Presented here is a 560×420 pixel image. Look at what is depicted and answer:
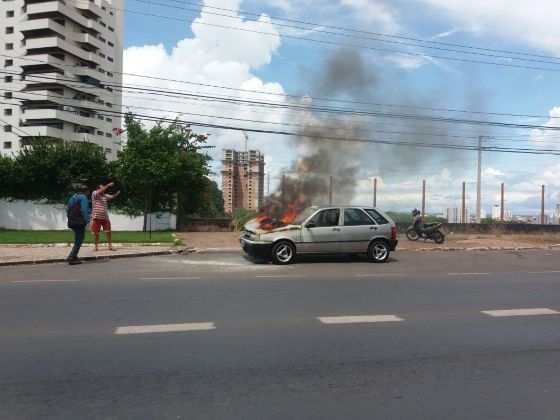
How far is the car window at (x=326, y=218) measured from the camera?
1233 cm

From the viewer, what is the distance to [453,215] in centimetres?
2434

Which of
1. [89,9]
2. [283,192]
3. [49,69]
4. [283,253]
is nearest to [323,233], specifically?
[283,253]

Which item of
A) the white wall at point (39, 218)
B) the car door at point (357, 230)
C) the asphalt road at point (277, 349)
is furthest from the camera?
the white wall at point (39, 218)

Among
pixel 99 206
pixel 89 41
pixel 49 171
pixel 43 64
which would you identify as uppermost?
pixel 89 41

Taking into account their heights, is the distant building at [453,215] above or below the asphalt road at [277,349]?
above

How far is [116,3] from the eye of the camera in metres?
86.4

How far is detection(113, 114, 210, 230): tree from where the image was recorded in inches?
921

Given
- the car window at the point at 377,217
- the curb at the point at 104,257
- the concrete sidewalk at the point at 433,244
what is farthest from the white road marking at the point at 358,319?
the concrete sidewalk at the point at 433,244

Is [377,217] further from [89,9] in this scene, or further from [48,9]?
[89,9]

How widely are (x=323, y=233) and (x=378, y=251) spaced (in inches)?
63.3

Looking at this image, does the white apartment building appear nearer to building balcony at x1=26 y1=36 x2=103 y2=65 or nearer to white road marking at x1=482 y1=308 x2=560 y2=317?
building balcony at x1=26 y1=36 x2=103 y2=65

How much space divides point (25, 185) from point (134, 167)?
684cm

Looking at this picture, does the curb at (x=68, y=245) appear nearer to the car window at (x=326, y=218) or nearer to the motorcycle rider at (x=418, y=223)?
the car window at (x=326, y=218)

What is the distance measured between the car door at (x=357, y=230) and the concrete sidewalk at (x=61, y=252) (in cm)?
521
